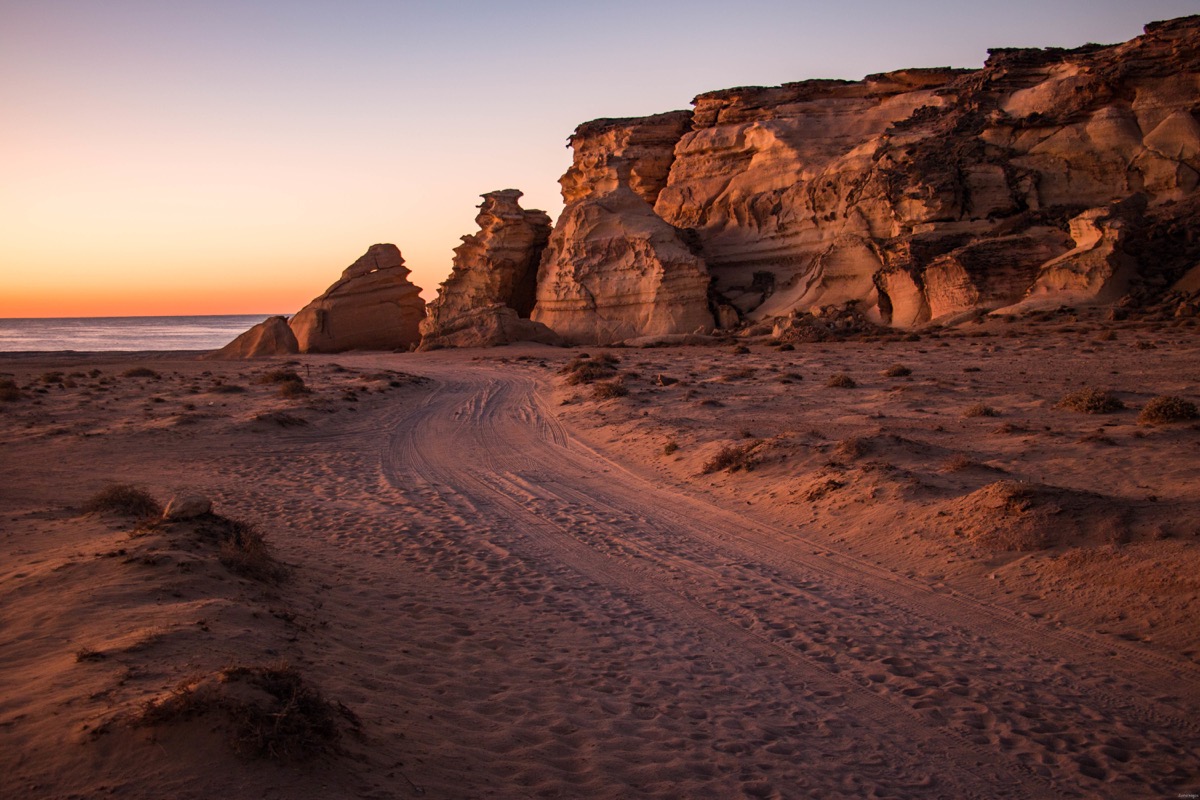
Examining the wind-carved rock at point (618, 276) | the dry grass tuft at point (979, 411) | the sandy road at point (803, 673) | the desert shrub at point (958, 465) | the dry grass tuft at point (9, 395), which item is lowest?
the sandy road at point (803, 673)

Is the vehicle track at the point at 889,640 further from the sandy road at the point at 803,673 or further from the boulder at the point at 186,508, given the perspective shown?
the boulder at the point at 186,508

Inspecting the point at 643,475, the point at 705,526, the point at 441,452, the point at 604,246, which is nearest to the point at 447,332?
the point at 604,246

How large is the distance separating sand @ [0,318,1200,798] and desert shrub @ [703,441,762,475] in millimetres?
71

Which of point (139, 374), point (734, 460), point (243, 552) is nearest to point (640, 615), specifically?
point (243, 552)

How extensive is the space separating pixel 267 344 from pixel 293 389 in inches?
1081

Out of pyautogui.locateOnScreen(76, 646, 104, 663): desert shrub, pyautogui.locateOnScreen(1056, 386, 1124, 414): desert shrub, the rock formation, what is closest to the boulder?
pyautogui.locateOnScreen(76, 646, 104, 663): desert shrub

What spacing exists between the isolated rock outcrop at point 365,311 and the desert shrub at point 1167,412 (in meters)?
44.4

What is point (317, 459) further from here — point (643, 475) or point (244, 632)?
point (244, 632)

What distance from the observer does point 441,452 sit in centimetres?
1553

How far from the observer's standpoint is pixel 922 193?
3888cm

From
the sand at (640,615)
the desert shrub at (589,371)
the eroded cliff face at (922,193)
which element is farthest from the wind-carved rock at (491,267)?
the sand at (640,615)

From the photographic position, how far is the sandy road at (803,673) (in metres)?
4.53

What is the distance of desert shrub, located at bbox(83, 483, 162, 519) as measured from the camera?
355 inches

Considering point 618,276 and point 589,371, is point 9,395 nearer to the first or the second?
point 589,371
